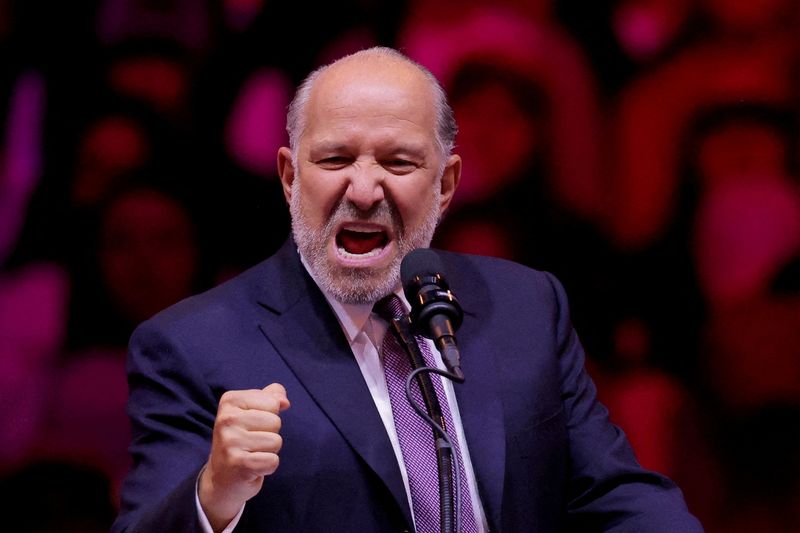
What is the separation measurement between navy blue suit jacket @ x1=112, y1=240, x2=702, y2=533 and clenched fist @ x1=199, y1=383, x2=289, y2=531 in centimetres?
9

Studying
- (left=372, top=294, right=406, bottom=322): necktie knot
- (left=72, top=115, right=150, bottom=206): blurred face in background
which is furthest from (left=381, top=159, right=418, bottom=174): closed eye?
(left=72, top=115, right=150, bottom=206): blurred face in background

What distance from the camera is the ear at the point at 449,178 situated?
1.91 meters

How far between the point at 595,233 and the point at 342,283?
101cm

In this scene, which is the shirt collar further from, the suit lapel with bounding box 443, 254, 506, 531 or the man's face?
the suit lapel with bounding box 443, 254, 506, 531

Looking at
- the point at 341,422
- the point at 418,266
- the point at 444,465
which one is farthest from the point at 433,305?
the point at 341,422

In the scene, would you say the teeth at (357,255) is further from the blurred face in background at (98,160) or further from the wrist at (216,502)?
the blurred face in background at (98,160)

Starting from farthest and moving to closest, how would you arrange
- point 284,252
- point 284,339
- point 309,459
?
point 284,252 → point 284,339 → point 309,459

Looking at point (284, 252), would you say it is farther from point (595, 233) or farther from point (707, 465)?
point (707, 465)

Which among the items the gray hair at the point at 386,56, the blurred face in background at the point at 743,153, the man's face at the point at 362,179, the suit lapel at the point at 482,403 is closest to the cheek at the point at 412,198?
the man's face at the point at 362,179

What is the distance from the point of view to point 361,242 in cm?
172

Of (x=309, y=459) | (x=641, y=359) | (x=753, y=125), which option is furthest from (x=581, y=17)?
(x=309, y=459)

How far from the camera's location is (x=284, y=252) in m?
1.83

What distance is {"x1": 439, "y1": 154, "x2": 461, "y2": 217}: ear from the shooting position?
191cm

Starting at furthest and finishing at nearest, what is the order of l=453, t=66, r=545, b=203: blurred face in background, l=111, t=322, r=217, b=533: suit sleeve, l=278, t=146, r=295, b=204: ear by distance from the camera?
Answer: 1. l=453, t=66, r=545, b=203: blurred face in background
2. l=278, t=146, r=295, b=204: ear
3. l=111, t=322, r=217, b=533: suit sleeve
